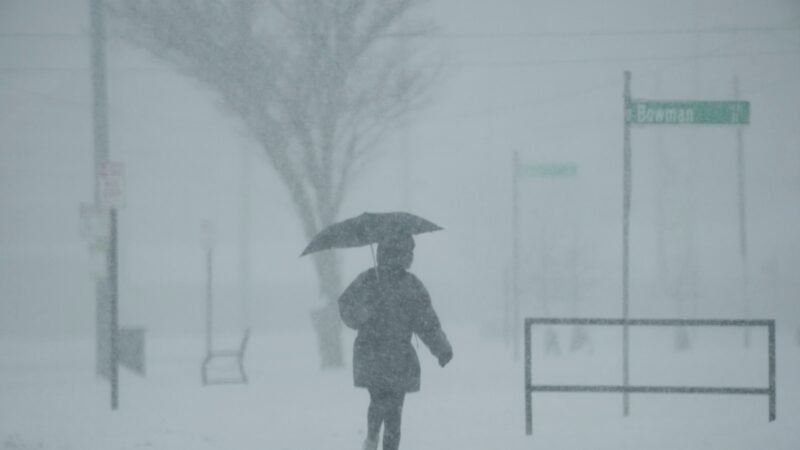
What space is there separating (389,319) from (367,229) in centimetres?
100

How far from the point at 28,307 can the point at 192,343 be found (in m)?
16.3

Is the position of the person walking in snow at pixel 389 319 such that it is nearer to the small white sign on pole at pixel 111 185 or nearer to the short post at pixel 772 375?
the short post at pixel 772 375

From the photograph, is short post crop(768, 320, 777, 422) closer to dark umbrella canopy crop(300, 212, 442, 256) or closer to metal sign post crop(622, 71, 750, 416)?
metal sign post crop(622, 71, 750, 416)

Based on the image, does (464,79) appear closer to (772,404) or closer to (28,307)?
(28,307)

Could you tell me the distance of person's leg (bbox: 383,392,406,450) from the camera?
8414 millimetres

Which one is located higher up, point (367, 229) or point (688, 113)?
point (688, 113)

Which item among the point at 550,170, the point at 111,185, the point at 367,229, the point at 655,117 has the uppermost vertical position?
the point at 655,117

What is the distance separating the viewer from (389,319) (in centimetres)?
821

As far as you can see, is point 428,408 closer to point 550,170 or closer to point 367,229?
point 367,229

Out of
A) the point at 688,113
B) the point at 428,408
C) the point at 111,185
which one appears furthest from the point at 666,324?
the point at 111,185

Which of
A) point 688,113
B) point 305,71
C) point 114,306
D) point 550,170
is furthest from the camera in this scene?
point 550,170

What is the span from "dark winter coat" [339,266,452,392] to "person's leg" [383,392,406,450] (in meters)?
0.16

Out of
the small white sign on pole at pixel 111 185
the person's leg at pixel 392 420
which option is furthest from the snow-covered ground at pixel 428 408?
the small white sign on pole at pixel 111 185

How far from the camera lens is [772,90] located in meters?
79.9
